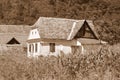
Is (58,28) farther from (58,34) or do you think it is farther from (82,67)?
(82,67)

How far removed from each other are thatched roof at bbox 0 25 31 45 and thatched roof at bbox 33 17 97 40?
11595mm

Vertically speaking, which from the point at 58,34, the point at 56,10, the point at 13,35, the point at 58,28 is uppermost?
the point at 58,28

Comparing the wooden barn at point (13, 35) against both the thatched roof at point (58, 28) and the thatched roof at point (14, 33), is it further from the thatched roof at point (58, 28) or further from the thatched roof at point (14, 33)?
the thatched roof at point (58, 28)

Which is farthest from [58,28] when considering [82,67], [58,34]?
[82,67]

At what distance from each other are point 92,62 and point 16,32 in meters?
52.4

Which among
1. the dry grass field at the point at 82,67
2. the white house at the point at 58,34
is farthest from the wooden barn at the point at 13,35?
the dry grass field at the point at 82,67

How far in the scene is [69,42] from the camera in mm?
46000

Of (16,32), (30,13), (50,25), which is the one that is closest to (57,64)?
(50,25)

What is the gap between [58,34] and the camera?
4534 cm

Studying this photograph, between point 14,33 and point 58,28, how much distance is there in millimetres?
14720

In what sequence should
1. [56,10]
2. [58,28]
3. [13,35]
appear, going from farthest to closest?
[56,10]
[13,35]
[58,28]

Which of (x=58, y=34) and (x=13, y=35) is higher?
(x=58, y=34)

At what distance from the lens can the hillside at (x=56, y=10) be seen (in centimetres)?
8856

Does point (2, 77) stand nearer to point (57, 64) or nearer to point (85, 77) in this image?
point (57, 64)
